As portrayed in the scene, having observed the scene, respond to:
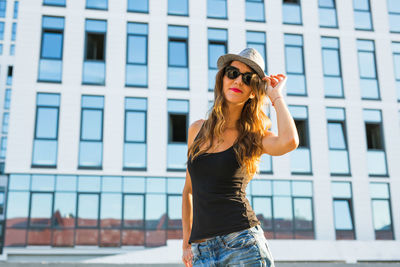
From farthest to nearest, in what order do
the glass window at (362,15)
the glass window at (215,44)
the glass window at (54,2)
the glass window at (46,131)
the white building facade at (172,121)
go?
the glass window at (362,15), the glass window at (215,44), the glass window at (54,2), the glass window at (46,131), the white building facade at (172,121)

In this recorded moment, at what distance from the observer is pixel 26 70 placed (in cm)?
1925

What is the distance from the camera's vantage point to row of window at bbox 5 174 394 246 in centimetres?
1797

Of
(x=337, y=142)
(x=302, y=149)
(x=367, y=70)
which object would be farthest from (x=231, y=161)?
(x=367, y=70)

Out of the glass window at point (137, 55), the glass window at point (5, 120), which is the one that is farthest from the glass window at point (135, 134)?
the glass window at point (5, 120)

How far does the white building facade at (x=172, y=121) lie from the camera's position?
59.7 ft

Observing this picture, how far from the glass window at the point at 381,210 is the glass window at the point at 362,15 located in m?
7.96

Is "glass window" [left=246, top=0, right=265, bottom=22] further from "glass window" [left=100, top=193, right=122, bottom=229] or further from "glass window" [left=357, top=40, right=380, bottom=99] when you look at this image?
"glass window" [left=100, top=193, right=122, bottom=229]

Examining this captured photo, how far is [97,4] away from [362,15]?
1305 centimetres

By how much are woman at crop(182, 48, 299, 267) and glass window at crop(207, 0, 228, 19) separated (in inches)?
771

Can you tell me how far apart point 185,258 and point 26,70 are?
61.8 ft

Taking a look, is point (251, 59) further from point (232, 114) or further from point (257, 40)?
point (257, 40)

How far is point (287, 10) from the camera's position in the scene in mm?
22047

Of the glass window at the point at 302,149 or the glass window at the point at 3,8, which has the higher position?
the glass window at the point at 3,8

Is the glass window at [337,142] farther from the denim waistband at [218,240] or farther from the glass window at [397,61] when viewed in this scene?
the denim waistband at [218,240]
